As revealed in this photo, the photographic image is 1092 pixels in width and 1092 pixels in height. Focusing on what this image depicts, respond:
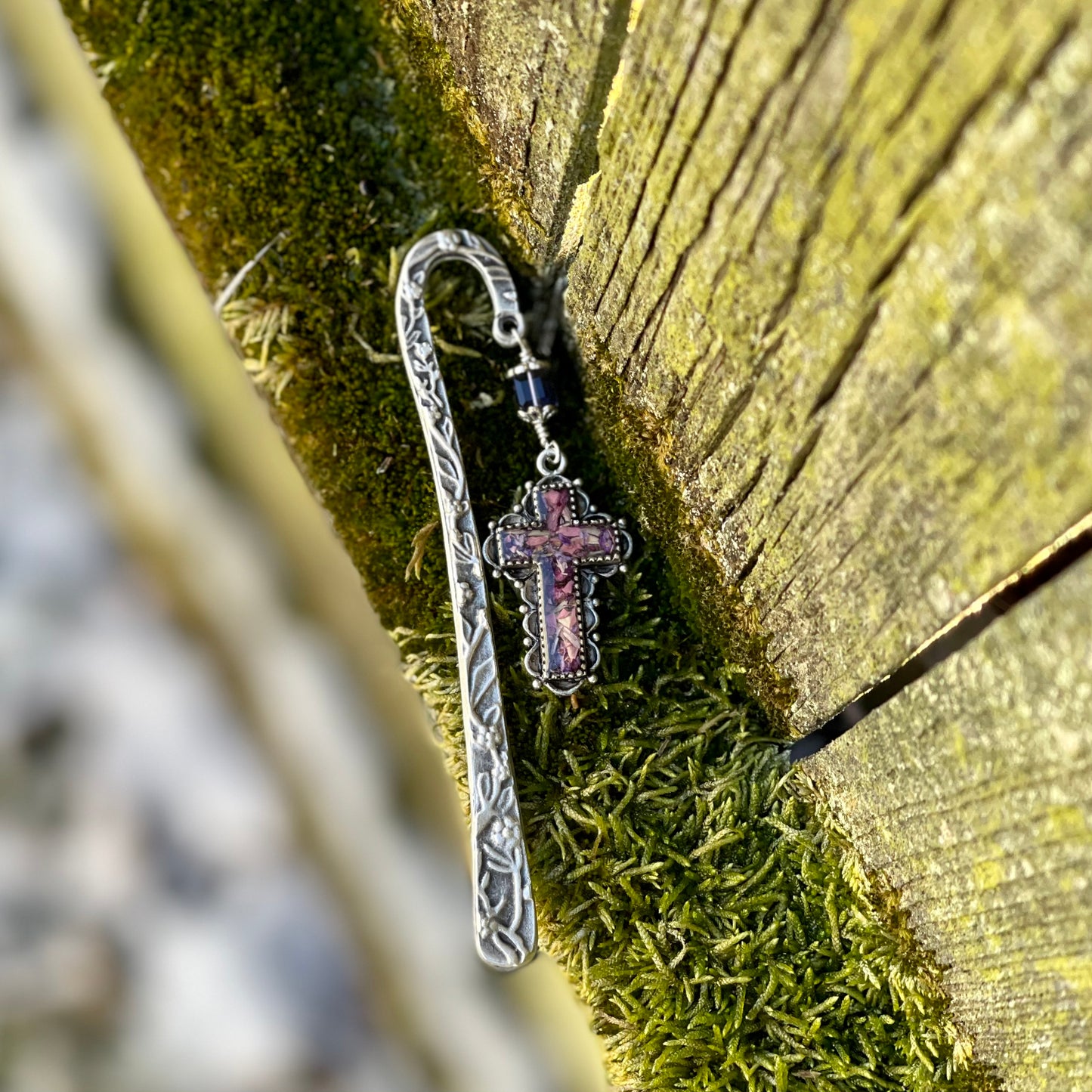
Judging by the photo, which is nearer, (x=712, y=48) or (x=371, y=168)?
(x=712, y=48)

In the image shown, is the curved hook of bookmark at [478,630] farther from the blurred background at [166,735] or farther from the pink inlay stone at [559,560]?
the blurred background at [166,735]

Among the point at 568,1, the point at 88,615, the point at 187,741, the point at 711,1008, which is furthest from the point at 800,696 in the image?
the point at 88,615

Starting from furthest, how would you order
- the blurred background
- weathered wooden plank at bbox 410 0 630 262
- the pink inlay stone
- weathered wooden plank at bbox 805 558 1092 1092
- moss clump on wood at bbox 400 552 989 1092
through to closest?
1. the blurred background
2. the pink inlay stone
3. moss clump on wood at bbox 400 552 989 1092
4. weathered wooden plank at bbox 410 0 630 262
5. weathered wooden plank at bbox 805 558 1092 1092

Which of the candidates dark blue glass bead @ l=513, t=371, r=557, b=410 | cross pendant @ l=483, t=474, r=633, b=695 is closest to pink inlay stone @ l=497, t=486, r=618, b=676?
cross pendant @ l=483, t=474, r=633, b=695

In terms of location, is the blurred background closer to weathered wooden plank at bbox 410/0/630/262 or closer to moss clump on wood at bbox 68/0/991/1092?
moss clump on wood at bbox 68/0/991/1092

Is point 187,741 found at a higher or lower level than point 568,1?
lower

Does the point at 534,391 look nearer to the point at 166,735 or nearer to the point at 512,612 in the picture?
the point at 512,612

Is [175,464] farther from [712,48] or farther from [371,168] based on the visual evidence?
[712,48]
